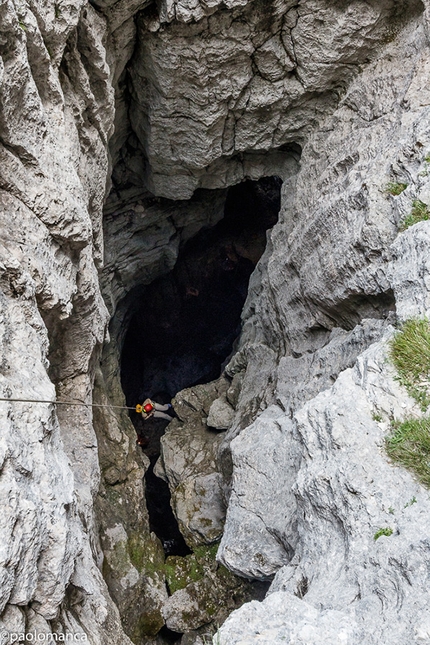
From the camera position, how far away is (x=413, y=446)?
3.92 m

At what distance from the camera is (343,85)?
28.6 ft

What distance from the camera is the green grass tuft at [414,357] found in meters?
4.21

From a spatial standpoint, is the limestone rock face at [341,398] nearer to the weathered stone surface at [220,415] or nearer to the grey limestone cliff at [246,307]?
the grey limestone cliff at [246,307]

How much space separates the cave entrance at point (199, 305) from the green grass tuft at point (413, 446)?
13.2 m

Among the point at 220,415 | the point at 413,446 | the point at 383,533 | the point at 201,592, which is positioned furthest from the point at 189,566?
the point at 413,446

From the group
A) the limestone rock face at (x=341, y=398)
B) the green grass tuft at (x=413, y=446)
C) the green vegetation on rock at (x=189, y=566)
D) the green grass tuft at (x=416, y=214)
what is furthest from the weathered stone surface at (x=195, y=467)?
the green grass tuft at (x=416, y=214)

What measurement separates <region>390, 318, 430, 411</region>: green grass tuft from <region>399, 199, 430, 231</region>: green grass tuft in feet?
5.79

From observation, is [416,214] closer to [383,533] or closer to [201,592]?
[383,533]

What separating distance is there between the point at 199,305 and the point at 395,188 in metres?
12.7

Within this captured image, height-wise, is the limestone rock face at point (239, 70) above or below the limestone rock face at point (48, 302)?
above

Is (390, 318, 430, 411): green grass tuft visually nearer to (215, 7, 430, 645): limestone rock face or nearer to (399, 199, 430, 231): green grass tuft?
(215, 7, 430, 645): limestone rock face

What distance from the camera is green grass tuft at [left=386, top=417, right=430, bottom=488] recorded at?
3809 millimetres

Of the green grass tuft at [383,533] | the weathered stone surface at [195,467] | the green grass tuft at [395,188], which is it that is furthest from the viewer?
the weathered stone surface at [195,467]

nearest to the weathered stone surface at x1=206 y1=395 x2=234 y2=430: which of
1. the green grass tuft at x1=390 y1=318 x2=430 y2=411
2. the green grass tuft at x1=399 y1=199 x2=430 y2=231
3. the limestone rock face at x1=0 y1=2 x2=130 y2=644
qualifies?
the limestone rock face at x1=0 y1=2 x2=130 y2=644
